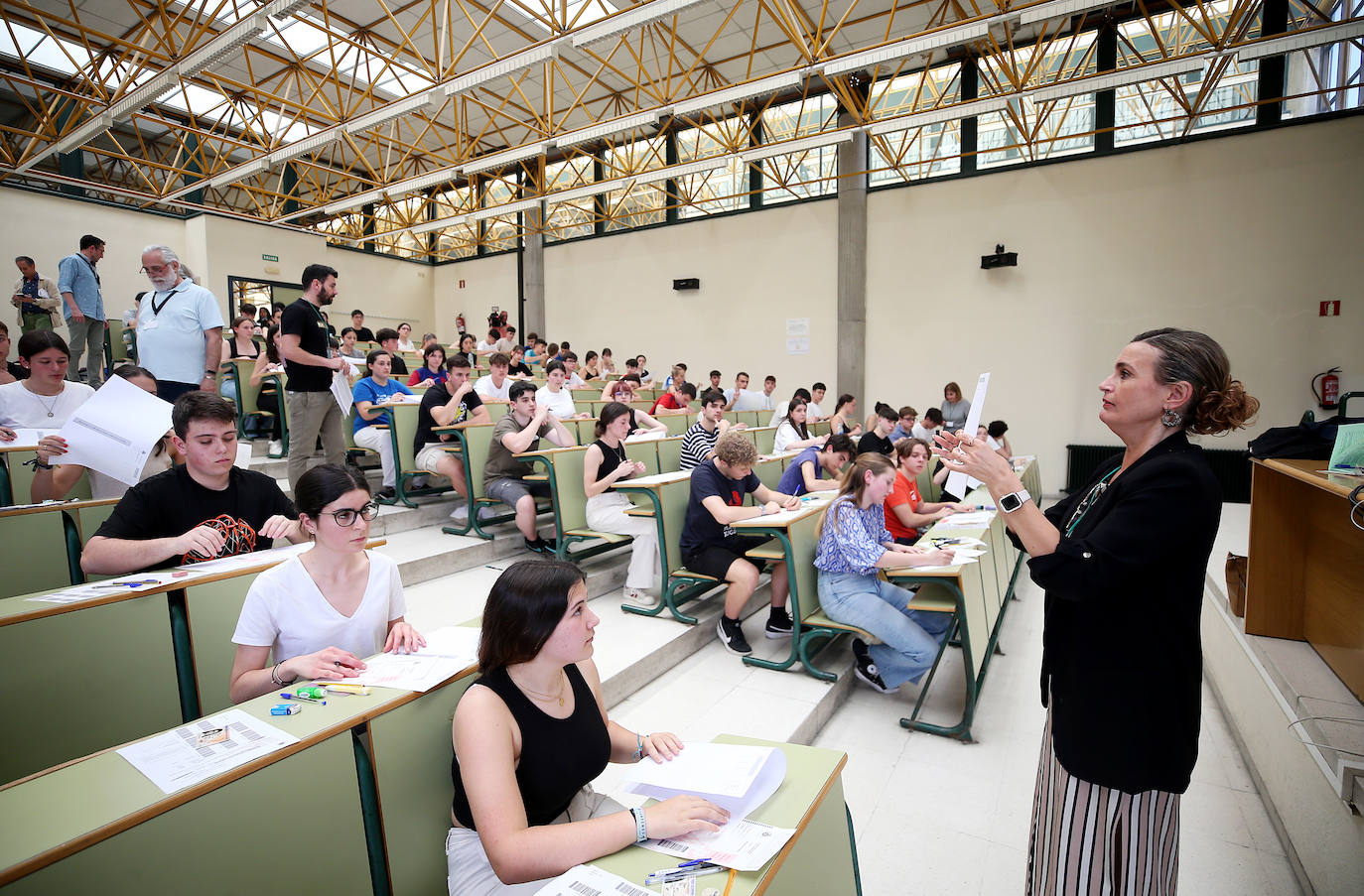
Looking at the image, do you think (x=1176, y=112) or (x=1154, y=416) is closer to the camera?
(x=1154, y=416)

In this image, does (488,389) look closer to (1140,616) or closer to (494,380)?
(494,380)

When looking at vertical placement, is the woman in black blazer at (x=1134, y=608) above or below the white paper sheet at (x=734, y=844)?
above

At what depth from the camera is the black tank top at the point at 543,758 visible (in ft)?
4.07

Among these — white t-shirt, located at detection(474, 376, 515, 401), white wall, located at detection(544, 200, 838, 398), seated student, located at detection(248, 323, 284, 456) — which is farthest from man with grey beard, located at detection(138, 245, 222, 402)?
white wall, located at detection(544, 200, 838, 398)

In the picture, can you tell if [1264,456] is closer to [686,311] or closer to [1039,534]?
[1039,534]

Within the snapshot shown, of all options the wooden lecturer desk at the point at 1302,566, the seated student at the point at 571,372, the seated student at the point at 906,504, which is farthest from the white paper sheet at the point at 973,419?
the seated student at the point at 571,372

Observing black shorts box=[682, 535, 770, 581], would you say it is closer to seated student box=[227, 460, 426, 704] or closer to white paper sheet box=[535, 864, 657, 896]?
seated student box=[227, 460, 426, 704]

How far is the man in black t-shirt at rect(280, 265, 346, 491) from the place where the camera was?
358 cm

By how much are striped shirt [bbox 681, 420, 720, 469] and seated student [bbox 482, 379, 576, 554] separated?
1.03 metres

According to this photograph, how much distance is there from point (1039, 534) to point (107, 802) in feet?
5.17

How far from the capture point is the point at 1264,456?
2.51 m

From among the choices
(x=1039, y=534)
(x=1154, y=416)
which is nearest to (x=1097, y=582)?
(x=1039, y=534)

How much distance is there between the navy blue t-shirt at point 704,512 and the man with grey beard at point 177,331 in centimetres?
263

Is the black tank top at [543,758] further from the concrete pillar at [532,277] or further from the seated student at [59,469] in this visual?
the concrete pillar at [532,277]
